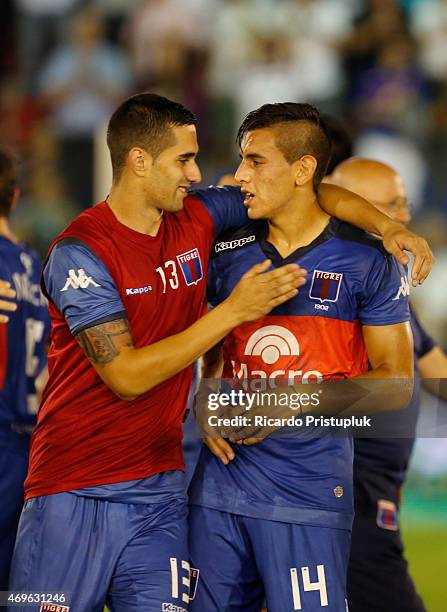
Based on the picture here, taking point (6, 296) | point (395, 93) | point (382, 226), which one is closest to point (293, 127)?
point (382, 226)

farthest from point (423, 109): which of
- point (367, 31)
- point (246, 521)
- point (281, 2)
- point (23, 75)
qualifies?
point (246, 521)

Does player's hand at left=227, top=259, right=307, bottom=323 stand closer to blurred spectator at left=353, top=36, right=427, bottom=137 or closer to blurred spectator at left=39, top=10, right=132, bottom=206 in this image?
blurred spectator at left=353, top=36, right=427, bottom=137

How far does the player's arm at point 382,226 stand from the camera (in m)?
3.68

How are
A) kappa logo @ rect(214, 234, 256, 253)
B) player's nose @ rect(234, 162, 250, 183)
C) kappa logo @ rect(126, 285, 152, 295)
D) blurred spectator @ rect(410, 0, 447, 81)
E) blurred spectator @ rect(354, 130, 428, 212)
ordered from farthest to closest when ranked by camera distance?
blurred spectator @ rect(410, 0, 447, 81) < blurred spectator @ rect(354, 130, 428, 212) < kappa logo @ rect(214, 234, 256, 253) < player's nose @ rect(234, 162, 250, 183) < kappa logo @ rect(126, 285, 152, 295)

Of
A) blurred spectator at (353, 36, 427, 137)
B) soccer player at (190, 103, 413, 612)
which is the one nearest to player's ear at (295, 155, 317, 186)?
soccer player at (190, 103, 413, 612)

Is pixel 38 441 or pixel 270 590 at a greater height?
pixel 38 441

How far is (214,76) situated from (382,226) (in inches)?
284

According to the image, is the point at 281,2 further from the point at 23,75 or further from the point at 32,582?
the point at 32,582

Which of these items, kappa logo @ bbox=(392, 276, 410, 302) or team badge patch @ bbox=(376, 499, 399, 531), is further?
team badge patch @ bbox=(376, 499, 399, 531)

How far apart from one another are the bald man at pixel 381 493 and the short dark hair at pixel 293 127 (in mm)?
923

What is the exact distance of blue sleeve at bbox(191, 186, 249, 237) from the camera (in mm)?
4230

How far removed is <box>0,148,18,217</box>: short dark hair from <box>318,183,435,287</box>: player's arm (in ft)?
5.01

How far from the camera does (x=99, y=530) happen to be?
149 inches

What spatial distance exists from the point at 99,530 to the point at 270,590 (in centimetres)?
63
